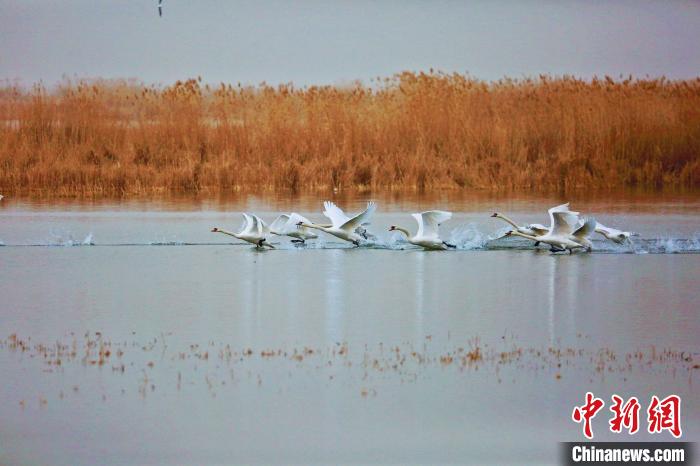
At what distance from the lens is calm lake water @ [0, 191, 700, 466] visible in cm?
532

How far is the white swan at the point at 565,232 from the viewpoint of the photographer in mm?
10484

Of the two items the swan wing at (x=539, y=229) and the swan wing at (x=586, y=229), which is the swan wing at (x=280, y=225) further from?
the swan wing at (x=586, y=229)

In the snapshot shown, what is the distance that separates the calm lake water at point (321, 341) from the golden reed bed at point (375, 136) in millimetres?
4981

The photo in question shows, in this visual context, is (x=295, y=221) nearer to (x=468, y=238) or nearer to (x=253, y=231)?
(x=253, y=231)

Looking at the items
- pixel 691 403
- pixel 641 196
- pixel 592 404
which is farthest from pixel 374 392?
pixel 641 196

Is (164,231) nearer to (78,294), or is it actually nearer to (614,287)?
(78,294)

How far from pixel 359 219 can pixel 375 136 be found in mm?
7145

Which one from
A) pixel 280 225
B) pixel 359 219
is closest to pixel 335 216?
pixel 359 219
